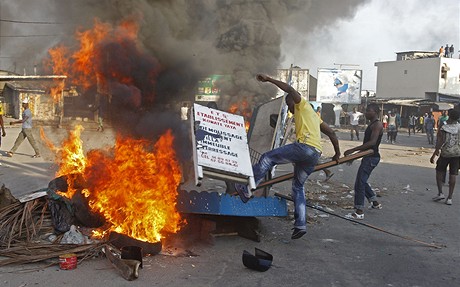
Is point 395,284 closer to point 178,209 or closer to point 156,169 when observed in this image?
point 178,209

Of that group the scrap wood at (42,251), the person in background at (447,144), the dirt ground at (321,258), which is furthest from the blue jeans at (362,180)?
the scrap wood at (42,251)

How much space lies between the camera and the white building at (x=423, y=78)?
41656 mm

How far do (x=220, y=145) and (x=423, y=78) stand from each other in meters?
44.7

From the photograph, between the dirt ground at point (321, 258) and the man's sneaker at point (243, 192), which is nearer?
the dirt ground at point (321, 258)

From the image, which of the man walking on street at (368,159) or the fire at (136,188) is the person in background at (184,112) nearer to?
the fire at (136,188)

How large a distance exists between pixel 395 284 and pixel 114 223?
303cm

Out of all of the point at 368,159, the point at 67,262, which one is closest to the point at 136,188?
the point at 67,262

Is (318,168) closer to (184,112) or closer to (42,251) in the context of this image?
(184,112)

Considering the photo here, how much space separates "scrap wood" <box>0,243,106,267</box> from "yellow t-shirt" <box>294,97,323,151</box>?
8.30 feet

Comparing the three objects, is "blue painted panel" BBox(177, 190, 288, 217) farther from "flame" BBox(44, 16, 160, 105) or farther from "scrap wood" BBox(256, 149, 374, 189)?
"flame" BBox(44, 16, 160, 105)

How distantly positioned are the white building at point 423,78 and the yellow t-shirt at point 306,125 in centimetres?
3860

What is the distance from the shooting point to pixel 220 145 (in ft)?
13.7

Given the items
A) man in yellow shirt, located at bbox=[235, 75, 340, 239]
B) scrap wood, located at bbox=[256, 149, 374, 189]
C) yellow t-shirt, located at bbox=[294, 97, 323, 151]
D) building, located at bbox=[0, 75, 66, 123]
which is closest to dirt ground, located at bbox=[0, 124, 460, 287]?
man in yellow shirt, located at bbox=[235, 75, 340, 239]

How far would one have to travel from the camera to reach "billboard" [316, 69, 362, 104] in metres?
40.7
